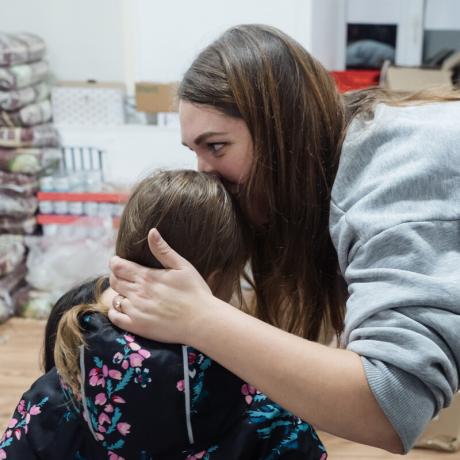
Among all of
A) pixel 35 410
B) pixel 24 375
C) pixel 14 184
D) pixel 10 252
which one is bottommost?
pixel 24 375

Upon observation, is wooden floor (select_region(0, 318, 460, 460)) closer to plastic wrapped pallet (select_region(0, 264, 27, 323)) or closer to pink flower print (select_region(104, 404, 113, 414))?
plastic wrapped pallet (select_region(0, 264, 27, 323))

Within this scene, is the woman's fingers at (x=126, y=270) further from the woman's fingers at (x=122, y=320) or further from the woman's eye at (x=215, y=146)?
the woman's eye at (x=215, y=146)

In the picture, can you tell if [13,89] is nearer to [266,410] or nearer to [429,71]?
[429,71]

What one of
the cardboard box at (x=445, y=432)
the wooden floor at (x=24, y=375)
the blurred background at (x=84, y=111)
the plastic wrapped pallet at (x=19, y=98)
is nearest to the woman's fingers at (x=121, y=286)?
the wooden floor at (x=24, y=375)

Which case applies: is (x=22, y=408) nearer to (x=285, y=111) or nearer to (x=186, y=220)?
(x=186, y=220)

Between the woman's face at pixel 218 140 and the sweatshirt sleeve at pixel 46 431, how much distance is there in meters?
0.46

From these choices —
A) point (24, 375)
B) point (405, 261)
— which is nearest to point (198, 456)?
point (405, 261)

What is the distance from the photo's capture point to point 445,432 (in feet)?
6.52

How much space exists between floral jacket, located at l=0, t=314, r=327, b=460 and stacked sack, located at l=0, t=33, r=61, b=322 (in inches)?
67.3

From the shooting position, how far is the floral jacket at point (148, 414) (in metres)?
1.02

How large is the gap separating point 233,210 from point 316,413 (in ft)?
1.31

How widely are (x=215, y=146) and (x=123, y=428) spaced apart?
1.59ft

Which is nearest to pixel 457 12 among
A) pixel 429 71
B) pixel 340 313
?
pixel 429 71

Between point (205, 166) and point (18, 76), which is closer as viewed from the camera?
point (205, 166)
